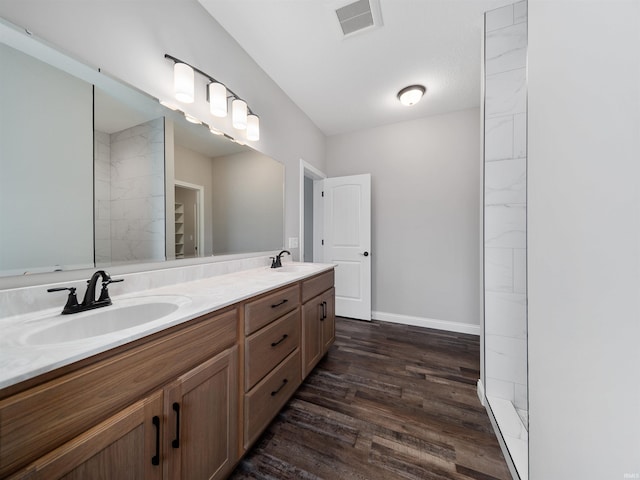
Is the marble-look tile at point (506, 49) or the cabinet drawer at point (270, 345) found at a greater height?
the marble-look tile at point (506, 49)

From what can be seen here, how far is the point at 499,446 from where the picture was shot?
1209 millimetres

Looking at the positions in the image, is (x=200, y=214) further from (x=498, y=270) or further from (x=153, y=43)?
(x=498, y=270)

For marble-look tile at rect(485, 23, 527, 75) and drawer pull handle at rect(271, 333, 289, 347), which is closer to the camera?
drawer pull handle at rect(271, 333, 289, 347)

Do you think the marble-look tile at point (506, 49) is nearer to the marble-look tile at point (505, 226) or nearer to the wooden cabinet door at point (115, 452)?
the marble-look tile at point (505, 226)

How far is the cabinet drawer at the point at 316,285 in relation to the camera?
1.61m

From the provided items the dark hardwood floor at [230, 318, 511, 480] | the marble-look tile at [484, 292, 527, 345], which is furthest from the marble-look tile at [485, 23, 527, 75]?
the dark hardwood floor at [230, 318, 511, 480]

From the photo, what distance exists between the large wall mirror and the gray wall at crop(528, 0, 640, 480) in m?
1.56

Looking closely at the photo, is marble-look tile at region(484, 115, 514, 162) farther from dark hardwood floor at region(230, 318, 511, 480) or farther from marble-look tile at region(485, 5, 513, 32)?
dark hardwood floor at region(230, 318, 511, 480)

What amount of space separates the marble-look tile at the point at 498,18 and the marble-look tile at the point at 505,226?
1.22 meters

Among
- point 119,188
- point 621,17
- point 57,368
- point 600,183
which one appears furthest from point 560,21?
point 119,188

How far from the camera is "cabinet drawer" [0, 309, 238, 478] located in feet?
1.46

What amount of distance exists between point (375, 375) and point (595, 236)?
183cm

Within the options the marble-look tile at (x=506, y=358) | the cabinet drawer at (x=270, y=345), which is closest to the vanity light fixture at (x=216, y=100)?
the cabinet drawer at (x=270, y=345)

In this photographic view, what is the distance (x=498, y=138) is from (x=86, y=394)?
2.25 m
